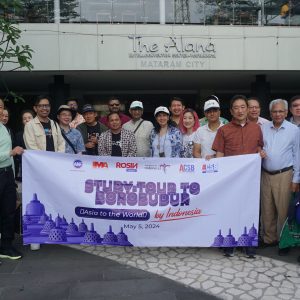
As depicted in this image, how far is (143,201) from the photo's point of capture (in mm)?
4473

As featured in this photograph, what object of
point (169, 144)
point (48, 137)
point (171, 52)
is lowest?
point (169, 144)

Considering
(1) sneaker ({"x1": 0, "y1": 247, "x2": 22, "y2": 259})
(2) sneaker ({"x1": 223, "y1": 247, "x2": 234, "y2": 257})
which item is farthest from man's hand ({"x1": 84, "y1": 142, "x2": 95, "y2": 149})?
(2) sneaker ({"x1": 223, "y1": 247, "x2": 234, "y2": 257})

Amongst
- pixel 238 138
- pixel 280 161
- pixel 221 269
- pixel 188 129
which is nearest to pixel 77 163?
pixel 188 129

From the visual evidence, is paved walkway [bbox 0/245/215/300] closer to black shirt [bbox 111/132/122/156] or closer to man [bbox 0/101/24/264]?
man [bbox 0/101/24/264]

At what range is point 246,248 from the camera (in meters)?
4.52

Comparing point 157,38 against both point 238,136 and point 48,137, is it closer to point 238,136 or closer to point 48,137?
point 48,137

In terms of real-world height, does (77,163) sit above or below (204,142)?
below

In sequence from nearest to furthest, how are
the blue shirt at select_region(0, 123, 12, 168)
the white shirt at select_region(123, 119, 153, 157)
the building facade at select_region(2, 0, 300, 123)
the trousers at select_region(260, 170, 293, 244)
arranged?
the blue shirt at select_region(0, 123, 12, 168) → the trousers at select_region(260, 170, 293, 244) → the white shirt at select_region(123, 119, 153, 157) → the building facade at select_region(2, 0, 300, 123)

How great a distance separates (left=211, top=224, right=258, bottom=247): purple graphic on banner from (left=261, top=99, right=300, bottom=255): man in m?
0.40

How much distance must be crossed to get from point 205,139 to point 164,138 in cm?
53

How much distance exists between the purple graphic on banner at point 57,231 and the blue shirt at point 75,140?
83cm

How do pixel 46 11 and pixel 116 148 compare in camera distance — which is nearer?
pixel 116 148

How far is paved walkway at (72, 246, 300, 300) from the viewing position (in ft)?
11.9

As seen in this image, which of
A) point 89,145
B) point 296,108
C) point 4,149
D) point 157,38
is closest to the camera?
point 4,149
